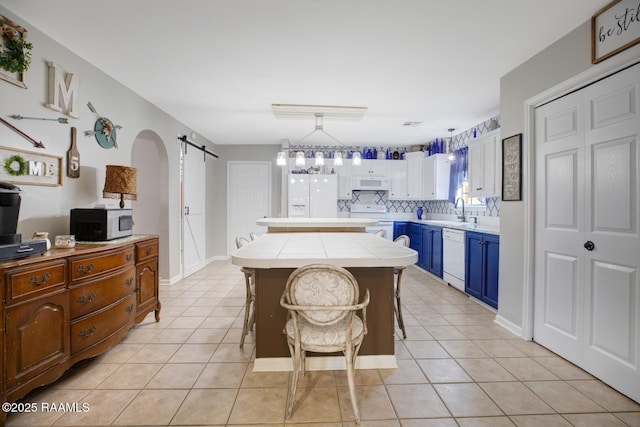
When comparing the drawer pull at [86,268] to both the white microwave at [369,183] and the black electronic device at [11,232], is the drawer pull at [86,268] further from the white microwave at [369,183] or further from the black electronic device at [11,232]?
the white microwave at [369,183]

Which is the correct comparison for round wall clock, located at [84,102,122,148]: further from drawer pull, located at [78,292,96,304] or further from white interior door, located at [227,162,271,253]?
white interior door, located at [227,162,271,253]

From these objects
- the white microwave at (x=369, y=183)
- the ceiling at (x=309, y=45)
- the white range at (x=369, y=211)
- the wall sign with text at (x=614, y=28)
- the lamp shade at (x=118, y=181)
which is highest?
the ceiling at (x=309, y=45)

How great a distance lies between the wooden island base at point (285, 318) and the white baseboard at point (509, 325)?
1.40 m

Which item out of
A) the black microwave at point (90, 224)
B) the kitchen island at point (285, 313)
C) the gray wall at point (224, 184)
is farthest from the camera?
the gray wall at point (224, 184)

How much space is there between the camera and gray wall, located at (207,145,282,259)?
6449 millimetres

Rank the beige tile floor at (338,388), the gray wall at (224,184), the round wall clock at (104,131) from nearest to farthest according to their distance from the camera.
Result: the beige tile floor at (338,388)
the round wall clock at (104,131)
the gray wall at (224,184)

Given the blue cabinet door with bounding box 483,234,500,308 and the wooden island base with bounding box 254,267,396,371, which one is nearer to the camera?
the wooden island base with bounding box 254,267,396,371

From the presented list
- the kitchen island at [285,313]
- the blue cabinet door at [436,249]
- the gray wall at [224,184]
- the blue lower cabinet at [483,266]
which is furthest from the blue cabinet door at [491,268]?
the gray wall at [224,184]

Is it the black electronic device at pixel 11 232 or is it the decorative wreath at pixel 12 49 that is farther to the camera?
the decorative wreath at pixel 12 49

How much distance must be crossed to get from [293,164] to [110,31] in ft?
12.8

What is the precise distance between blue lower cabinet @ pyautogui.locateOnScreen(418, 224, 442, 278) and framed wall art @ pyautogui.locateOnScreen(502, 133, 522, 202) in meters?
Answer: 1.91

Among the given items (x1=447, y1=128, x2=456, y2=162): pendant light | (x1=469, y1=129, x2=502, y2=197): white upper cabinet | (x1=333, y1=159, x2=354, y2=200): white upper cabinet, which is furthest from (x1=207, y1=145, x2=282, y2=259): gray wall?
(x1=469, y1=129, x2=502, y2=197): white upper cabinet

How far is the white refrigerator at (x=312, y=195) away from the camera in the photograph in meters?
5.99

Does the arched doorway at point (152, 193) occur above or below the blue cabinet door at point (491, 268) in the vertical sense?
above
